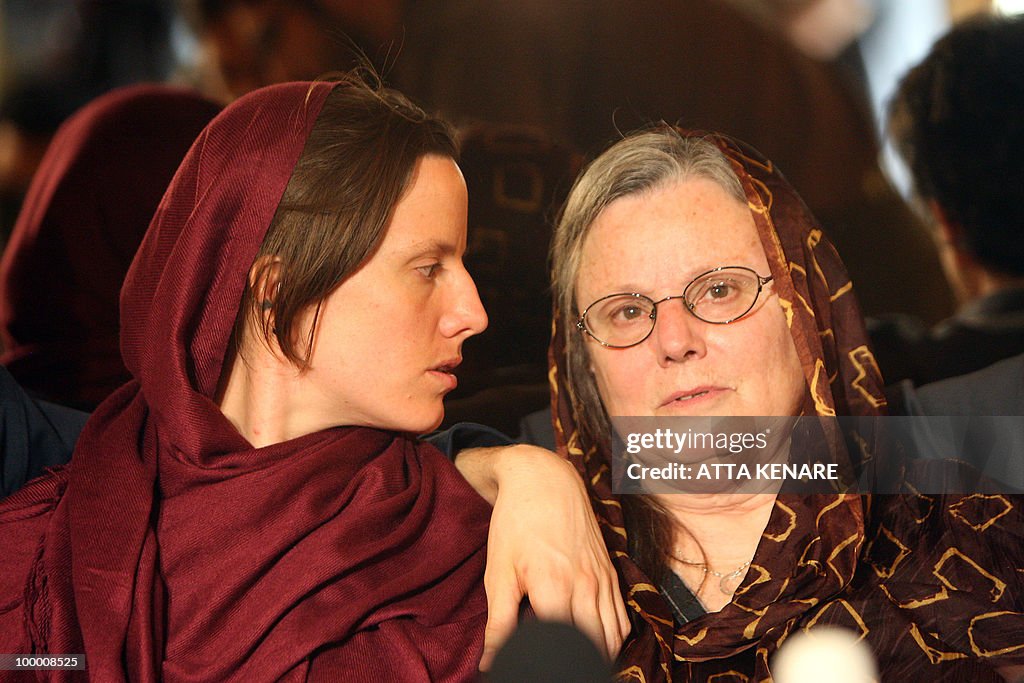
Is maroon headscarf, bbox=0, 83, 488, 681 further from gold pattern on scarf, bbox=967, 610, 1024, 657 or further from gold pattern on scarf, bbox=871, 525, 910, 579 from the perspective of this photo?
gold pattern on scarf, bbox=967, 610, 1024, 657

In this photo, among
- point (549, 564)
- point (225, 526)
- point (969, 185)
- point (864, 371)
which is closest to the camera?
point (549, 564)

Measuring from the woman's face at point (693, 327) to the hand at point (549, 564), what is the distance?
232 millimetres

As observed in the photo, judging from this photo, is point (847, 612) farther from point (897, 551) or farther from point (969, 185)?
point (969, 185)

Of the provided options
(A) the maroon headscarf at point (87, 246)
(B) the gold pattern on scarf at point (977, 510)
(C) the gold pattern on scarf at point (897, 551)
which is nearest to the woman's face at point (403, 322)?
(A) the maroon headscarf at point (87, 246)

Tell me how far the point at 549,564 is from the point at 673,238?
571 mm

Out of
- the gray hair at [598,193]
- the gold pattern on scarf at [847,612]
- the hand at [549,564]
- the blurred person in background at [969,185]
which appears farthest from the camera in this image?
the blurred person in background at [969,185]

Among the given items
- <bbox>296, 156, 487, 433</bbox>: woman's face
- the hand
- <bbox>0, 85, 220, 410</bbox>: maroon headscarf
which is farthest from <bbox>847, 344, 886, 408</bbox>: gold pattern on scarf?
<bbox>0, 85, 220, 410</bbox>: maroon headscarf

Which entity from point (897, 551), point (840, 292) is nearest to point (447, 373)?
point (840, 292)

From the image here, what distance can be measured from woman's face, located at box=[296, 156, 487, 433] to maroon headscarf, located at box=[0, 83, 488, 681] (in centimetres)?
7

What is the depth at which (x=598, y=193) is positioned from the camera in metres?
1.77

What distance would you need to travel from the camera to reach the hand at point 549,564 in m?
1.53

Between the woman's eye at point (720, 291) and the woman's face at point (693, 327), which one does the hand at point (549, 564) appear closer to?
the woman's face at point (693, 327)

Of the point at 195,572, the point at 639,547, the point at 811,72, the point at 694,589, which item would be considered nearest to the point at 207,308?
the point at 195,572

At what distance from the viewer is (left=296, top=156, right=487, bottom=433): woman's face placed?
167 cm
